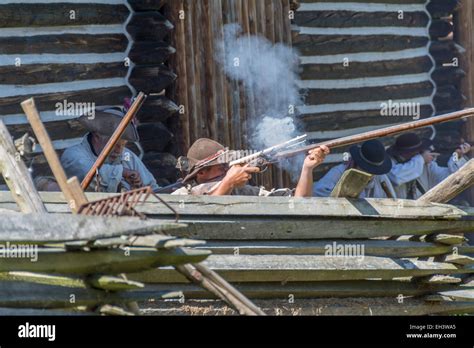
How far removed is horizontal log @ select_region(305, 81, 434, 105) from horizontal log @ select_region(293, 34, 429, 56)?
381mm

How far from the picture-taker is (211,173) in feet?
30.8

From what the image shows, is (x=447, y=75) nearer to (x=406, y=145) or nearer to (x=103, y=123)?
(x=406, y=145)

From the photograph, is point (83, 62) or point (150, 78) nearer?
point (83, 62)

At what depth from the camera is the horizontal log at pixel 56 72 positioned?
34.3ft

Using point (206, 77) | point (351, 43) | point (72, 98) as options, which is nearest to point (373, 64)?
point (351, 43)

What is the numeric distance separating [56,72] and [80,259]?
15.6ft

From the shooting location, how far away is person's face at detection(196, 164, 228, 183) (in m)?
9.38

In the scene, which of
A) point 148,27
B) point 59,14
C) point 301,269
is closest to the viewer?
point 301,269

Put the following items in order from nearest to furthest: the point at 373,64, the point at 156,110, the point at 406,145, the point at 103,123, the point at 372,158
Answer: the point at 103,123 → the point at 372,158 → the point at 156,110 → the point at 406,145 → the point at 373,64

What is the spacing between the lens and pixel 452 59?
14.8 metres

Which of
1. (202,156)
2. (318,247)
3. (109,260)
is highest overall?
(202,156)

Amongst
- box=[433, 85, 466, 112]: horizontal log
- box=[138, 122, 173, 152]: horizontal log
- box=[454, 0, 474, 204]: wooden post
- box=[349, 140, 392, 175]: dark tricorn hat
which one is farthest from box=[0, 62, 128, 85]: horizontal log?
box=[454, 0, 474, 204]: wooden post
